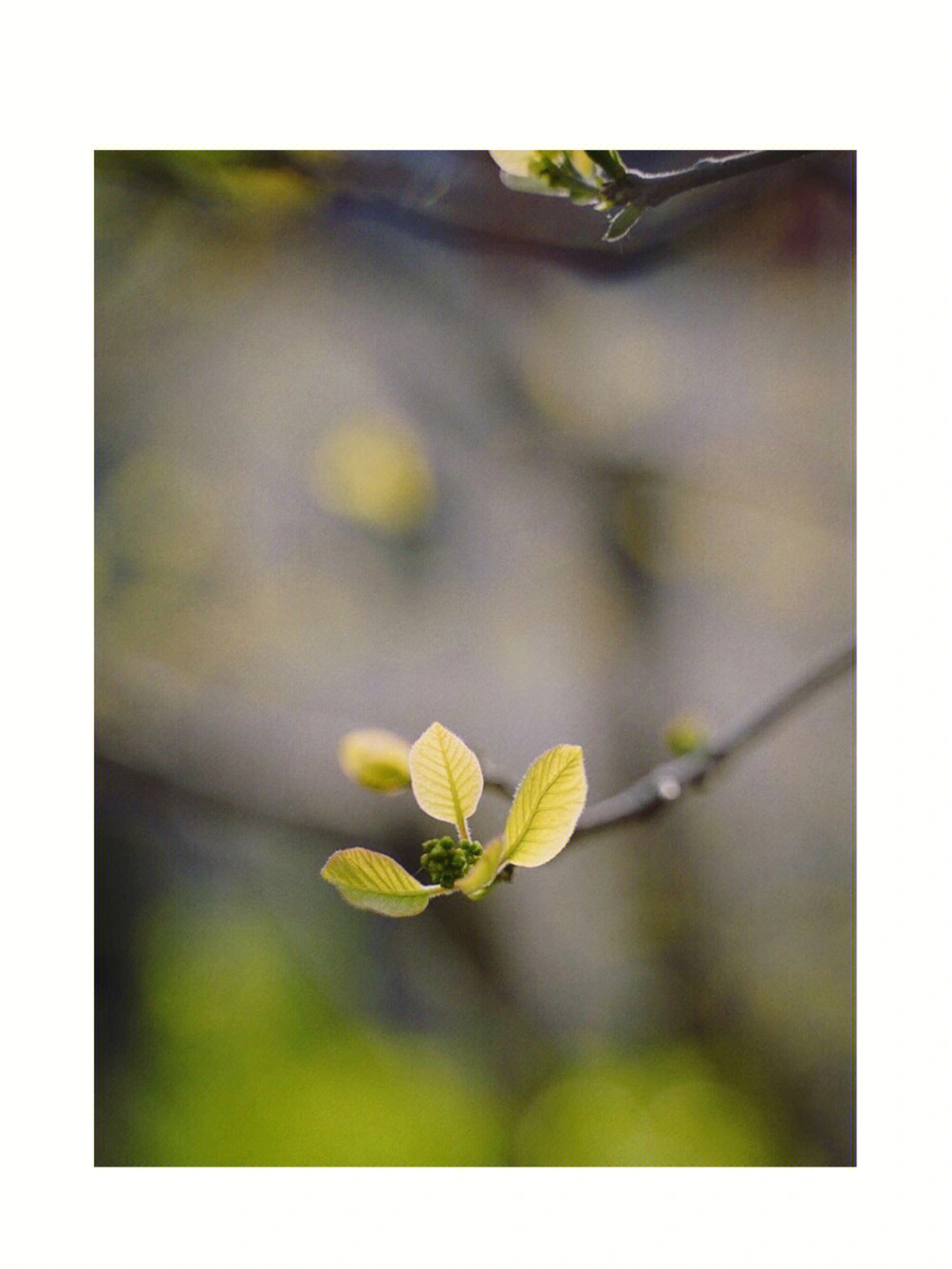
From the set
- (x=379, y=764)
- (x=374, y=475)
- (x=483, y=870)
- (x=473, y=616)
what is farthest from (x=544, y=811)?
(x=374, y=475)

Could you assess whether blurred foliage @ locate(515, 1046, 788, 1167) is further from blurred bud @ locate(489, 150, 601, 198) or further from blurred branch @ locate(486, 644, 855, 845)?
blurred bud @ locate(489, 150, 601, 198)

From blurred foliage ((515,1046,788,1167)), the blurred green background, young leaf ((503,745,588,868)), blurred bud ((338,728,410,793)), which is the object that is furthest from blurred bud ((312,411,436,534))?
blurred foliage ((515,1046,788,1167))

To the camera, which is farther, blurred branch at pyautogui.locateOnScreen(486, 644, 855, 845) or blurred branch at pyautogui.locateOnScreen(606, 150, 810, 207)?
blurred branch at pyautogui.locateOnScreen(486, 644, 855, 845)

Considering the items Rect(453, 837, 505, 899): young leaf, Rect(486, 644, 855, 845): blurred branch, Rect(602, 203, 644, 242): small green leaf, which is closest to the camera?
Rect(453, 837, 505, 899): young leaf

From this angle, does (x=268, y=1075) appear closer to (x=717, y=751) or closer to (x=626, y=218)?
(x=717, y=751)

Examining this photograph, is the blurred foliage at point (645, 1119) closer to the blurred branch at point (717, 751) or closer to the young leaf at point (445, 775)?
the blurred branch at point (717, 751)
